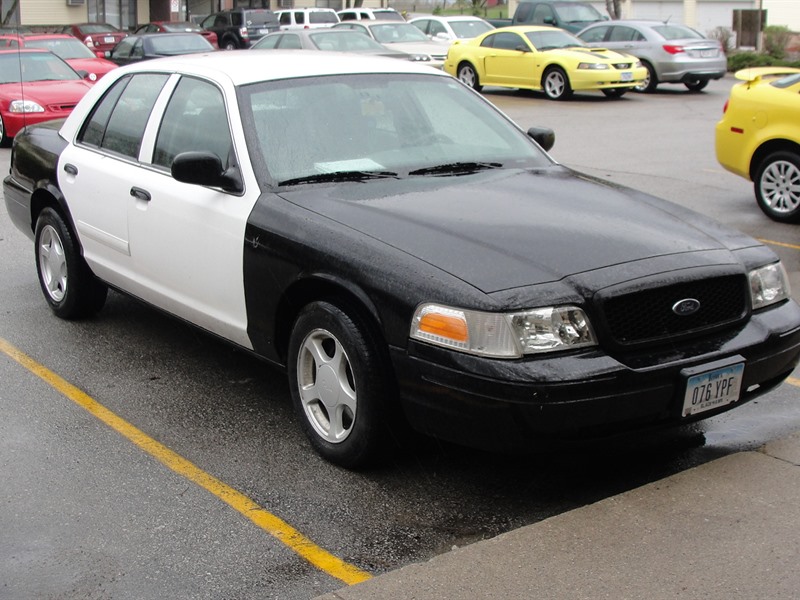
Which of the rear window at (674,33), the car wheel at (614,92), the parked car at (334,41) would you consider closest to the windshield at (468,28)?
the parked car at (334,41)

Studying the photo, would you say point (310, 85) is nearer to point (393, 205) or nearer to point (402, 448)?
point (393, 205)

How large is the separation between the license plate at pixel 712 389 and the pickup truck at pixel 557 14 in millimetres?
28451

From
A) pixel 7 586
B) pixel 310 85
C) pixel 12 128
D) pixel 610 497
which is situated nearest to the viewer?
A: pixel 7 586

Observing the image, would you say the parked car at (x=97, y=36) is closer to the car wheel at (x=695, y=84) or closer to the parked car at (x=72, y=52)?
the parked car at (x=72, y=52)

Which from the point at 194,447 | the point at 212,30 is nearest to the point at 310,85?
the point at 194,447

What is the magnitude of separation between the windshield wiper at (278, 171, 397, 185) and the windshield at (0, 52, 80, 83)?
41.6 ft

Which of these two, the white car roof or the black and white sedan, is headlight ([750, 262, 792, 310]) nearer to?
the black and white sedan

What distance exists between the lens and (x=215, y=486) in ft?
15.3

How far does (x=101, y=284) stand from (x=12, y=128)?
392 inches

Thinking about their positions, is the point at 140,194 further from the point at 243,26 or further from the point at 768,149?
the point at 243,26

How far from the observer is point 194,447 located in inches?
201

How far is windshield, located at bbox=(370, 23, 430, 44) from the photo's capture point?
2792cm

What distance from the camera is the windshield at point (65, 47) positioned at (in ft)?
72.1

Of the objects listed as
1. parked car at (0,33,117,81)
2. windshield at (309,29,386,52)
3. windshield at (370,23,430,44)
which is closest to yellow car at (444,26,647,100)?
windshield at (309,29,386,52)
